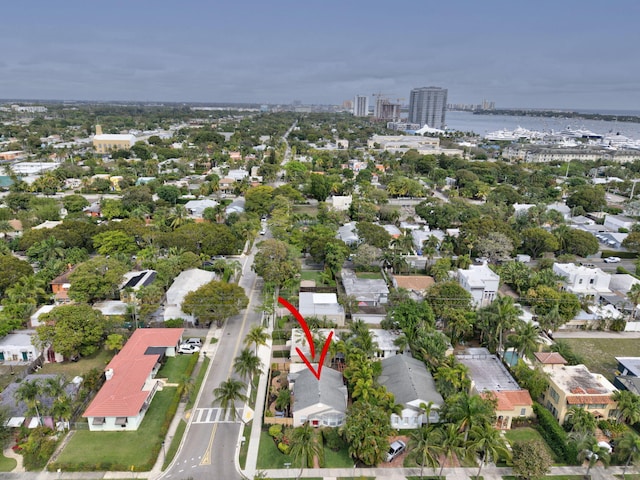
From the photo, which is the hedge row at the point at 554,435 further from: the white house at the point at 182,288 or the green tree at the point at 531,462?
the white house at the point at 182,288

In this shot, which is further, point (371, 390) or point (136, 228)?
point (136, 228)

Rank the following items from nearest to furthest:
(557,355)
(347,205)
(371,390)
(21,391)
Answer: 1. (21,391)
2. (371,390)
3. (557,355)
4. (347,205)

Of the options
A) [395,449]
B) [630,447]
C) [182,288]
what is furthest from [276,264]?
[630,447]

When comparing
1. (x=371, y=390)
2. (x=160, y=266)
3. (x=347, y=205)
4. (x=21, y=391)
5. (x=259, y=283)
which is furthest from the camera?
(x=347, y=205)

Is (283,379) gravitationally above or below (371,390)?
below

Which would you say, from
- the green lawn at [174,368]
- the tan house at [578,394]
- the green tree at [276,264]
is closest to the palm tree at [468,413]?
the tan house at [578,394]

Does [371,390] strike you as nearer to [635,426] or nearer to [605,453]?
[605,453]

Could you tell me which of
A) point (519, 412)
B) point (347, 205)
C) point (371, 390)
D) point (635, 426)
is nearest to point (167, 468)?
point (371, 390)
